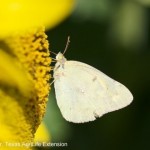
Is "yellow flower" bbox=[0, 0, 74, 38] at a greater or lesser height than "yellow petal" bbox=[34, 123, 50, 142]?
greater

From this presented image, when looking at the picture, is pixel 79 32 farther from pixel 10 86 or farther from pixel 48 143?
pixel 10 86

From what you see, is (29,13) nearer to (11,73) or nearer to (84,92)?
(11,73)

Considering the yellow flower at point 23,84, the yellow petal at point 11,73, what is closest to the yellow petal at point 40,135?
the yellow flower at point 23,84

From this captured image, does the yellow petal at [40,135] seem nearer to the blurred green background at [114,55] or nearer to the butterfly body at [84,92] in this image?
the butterfly body at [84,92]

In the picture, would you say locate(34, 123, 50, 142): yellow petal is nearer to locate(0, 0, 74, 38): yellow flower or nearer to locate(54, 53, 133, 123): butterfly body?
locate(54, 53, 133, 123): butterfly body

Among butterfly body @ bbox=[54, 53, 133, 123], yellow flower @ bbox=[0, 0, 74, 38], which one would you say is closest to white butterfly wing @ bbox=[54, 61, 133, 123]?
butterfly body @ bbox=[54, 53, 133, 123]

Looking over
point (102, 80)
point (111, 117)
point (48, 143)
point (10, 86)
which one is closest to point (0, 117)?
point (10, 86)

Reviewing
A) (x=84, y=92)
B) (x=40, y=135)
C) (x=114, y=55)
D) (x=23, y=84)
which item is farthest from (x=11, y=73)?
(x=114, y=55)
